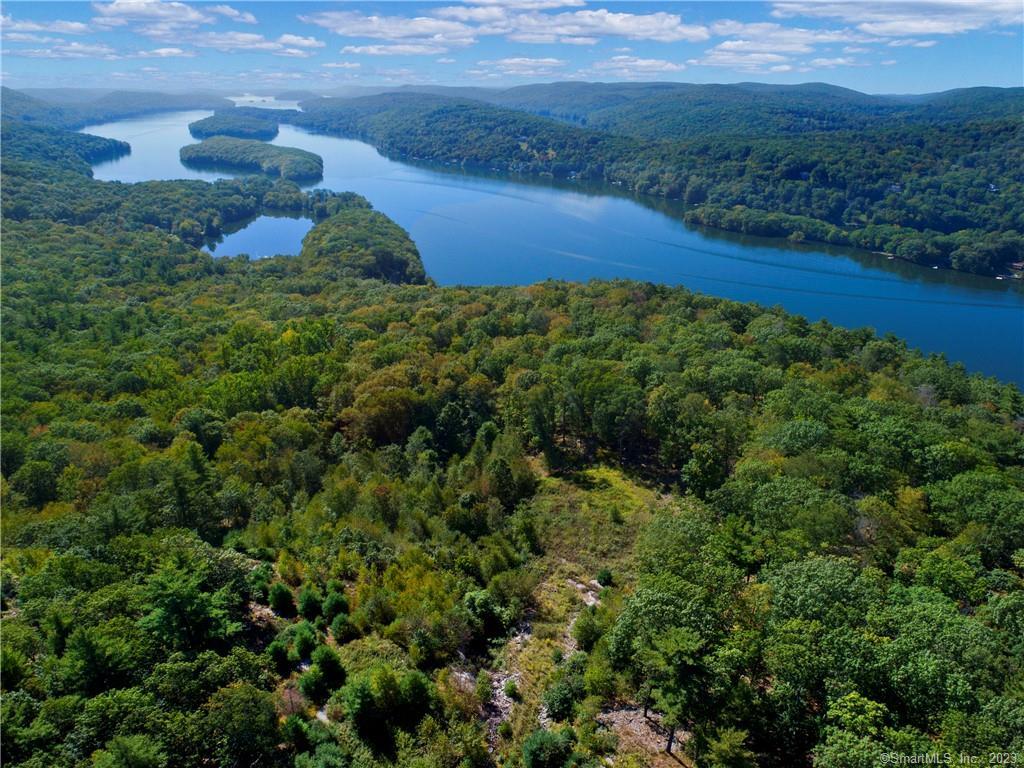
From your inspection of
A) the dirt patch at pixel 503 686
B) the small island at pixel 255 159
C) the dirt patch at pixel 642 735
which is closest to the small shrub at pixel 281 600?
the dirt patch at pixel 503 686

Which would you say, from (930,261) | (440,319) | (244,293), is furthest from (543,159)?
(440,319)

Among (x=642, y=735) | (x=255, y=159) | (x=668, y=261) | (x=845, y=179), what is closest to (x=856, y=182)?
(x=845, y=179)

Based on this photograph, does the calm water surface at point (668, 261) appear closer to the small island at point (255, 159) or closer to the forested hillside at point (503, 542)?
the small island at point (255, 159)

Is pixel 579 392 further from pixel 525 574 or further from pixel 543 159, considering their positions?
pixel 543 159

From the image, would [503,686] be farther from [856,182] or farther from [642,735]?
[856,182]

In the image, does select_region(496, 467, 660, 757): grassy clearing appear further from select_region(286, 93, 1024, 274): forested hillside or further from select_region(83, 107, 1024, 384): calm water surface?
select_region(286, 93, 1024, 274): forested hillside

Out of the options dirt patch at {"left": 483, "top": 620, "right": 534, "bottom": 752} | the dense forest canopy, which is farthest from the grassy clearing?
the dense forest canopy
